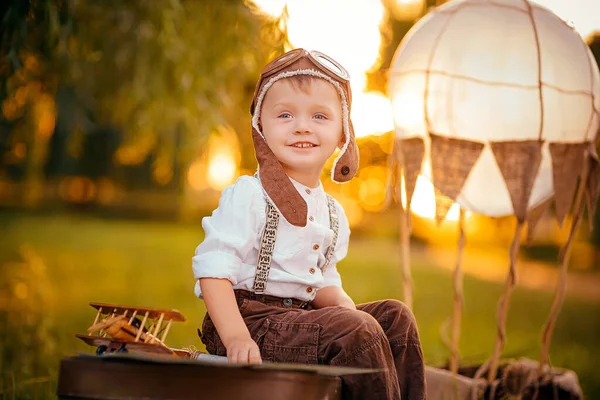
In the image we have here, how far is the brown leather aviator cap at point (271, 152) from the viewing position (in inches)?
83.7

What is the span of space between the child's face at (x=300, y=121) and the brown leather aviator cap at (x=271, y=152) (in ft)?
0.09

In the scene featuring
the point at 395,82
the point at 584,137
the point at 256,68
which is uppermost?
the point at 256,68

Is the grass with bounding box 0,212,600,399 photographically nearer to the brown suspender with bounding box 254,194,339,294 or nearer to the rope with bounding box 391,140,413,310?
the rope with bounding box 391,140,413,310

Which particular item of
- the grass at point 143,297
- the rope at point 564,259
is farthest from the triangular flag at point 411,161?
the grass at point 143,297

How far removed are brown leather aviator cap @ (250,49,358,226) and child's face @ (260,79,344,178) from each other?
27 mm

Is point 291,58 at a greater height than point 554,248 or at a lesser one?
greater

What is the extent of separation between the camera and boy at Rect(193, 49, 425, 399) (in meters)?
1.93

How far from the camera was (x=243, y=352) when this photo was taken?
6.11ft

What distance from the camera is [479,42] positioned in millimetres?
2953

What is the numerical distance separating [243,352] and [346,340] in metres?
0.28

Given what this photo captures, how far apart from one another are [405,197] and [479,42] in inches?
29.0

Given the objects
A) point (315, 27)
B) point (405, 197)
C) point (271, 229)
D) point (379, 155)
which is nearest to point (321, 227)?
point (271, 229)

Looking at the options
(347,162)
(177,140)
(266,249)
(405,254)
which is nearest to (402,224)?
(405,254)

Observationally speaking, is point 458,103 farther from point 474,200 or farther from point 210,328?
point 210,328
